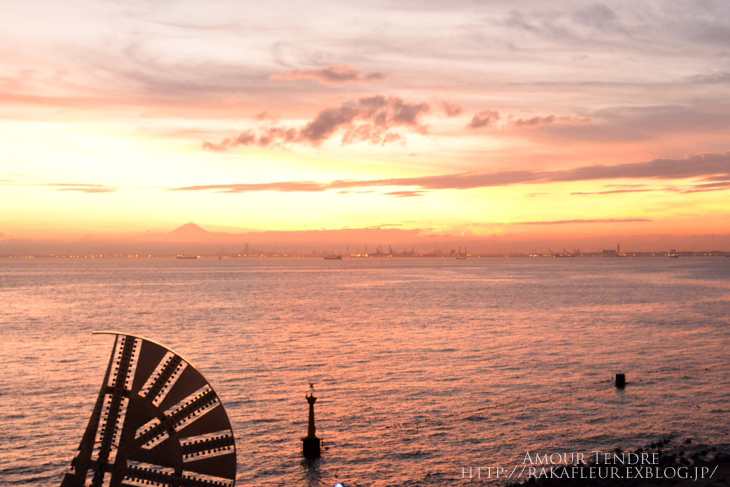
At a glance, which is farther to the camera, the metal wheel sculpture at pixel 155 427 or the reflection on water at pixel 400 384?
the reflection on water at pixel 400 384

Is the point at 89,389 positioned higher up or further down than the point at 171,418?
further down

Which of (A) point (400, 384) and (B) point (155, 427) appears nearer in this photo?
(B) point (155, 427)

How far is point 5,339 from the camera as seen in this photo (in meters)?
70.9

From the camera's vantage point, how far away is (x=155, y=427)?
13.7m

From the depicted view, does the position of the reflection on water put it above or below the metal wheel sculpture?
below

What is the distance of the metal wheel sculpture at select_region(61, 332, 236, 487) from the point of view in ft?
43.5

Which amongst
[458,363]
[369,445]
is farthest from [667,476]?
[458,363]

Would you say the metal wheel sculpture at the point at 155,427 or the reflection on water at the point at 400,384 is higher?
the metal wheel sculpture at the point at 155,427

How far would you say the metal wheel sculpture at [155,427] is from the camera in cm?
1327

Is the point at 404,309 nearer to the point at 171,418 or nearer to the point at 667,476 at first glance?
the point at 667,476

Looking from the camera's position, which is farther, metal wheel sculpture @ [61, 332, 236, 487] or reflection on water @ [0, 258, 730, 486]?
reflection on water @ [0, 258, 730, 486]

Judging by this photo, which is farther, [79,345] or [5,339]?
[5,339]

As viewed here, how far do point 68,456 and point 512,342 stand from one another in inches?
1852

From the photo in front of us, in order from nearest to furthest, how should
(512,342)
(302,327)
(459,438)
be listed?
(459,438), (512,342), (302,327)
